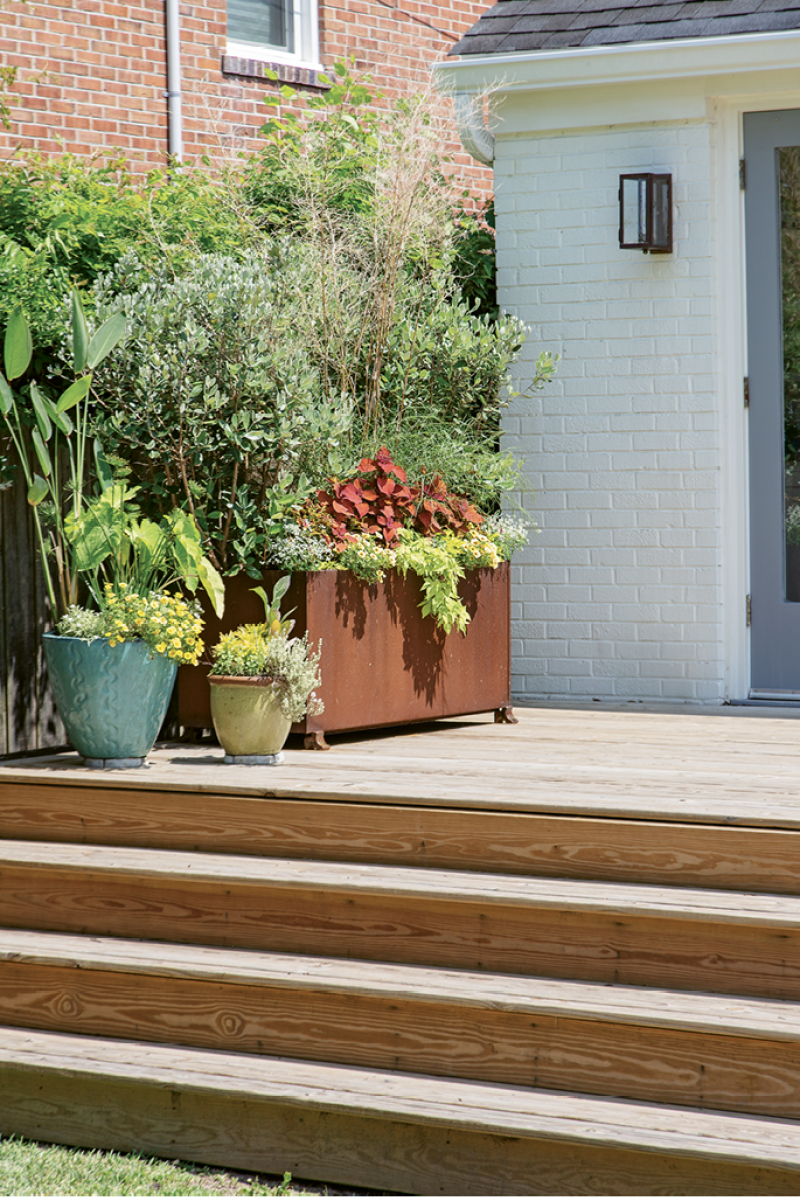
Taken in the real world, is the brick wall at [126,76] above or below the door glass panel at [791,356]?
above

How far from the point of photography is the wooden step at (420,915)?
2.90 meters

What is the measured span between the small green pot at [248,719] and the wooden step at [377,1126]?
3.33 feet

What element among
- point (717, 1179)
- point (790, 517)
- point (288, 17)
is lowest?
point (717, 1179)

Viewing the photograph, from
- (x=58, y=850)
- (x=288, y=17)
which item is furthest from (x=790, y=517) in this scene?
(x=288, y=17)

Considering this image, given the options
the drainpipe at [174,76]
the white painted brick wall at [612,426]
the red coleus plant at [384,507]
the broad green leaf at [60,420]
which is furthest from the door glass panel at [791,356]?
the drainpipe at [174,76]

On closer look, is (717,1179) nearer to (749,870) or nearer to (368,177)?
(749,870)

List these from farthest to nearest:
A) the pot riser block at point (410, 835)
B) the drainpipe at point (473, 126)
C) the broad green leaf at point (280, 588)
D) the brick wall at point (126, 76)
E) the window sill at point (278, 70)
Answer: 1. the window sill at point (278, 70)
2. the brick wall at point (126, 76)
3. the drainpipe at point (473, 126)
4. the broad green leaf at point (280, 588)
5. the pot riser block at point (410, 835)

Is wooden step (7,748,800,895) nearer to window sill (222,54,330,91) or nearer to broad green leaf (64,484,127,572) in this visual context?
broad green leaf (64,484,127,572)

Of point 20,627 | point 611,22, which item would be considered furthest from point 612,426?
point 20,627

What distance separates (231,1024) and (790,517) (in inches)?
126

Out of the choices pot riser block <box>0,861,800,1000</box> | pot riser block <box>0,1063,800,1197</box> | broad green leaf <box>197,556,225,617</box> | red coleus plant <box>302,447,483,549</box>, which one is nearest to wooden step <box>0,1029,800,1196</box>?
pot riser block <box>0,1063,800,1197</box>

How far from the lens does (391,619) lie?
172 inches

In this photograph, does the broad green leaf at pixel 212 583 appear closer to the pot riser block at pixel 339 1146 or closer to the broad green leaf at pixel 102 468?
the broad green leaf at pixel 102 468

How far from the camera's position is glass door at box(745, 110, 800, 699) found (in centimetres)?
519
